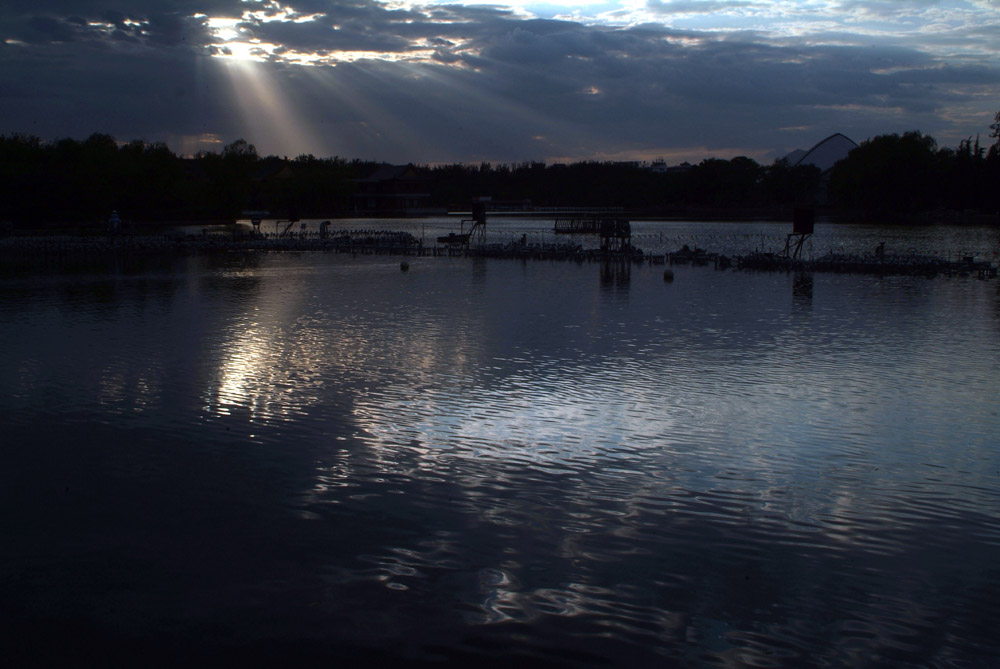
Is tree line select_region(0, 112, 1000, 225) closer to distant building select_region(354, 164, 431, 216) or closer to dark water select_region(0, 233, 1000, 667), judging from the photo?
distant building select_region(354, 164, 431, 216)

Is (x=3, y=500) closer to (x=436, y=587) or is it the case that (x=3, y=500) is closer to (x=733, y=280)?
(x=436, y=587)

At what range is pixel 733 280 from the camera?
90.2 feet

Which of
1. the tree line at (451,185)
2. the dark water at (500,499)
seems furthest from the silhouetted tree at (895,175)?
the dark water at (500,499)

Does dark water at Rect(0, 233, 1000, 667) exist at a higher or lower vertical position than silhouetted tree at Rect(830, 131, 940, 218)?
lower

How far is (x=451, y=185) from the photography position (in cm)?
15562

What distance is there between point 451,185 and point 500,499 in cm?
15213

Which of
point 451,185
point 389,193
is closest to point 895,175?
point 389,193

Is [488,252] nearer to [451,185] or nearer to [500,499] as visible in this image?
[500,499]

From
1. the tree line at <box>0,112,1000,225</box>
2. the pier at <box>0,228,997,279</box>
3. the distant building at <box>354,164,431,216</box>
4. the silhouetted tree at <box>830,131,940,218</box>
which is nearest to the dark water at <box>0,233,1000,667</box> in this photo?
the pier at <box>0,228,997,279</box>

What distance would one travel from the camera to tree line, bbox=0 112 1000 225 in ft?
169

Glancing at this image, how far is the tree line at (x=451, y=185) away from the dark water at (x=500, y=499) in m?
A: 42.5

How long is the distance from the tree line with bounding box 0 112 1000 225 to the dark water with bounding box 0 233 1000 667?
1672 inches

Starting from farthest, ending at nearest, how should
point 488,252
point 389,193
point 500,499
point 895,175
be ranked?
1. point 389,193
2. point 895,175
3. point 488,252
4. point 500,499

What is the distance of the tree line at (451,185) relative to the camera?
169 feet
